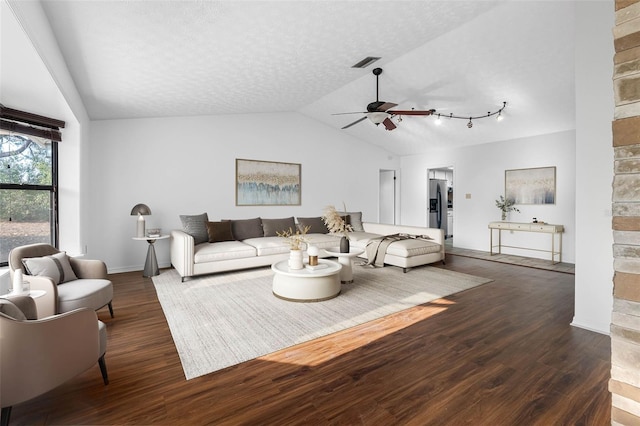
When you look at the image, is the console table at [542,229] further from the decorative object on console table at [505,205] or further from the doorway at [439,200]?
the doorway at [439,200]

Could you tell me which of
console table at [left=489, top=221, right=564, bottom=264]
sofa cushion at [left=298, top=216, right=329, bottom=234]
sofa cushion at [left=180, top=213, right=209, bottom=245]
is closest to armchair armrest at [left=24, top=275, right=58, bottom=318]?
sofa cushion at [left=180, top=213, right=209, bottom=245]

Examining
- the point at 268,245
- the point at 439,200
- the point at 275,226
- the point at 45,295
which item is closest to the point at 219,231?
the point at 268,245

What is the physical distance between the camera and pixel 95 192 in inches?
201

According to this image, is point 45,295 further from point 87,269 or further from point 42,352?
point 42,352

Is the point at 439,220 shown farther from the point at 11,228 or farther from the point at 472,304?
the point at 11,228

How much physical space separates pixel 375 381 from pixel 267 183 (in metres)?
5.13

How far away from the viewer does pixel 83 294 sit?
272 centimetres

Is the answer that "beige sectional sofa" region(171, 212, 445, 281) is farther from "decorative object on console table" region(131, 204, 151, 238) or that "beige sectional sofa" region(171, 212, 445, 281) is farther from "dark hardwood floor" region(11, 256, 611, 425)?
"dark hardwood floor" region(11, 256, 611, 425)

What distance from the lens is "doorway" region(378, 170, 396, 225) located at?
30.2 ft

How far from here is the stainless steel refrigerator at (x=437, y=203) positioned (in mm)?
8719

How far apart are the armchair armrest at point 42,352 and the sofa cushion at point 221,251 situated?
111 inches

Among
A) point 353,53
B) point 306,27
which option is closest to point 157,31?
point 306,27

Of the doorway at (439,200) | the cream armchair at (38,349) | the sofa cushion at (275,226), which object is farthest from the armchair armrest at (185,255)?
the doorway at (439,200)

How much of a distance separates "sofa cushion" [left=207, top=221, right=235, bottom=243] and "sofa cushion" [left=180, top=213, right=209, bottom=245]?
0.08 metres
